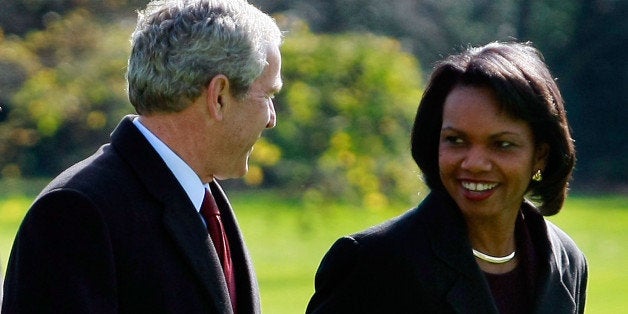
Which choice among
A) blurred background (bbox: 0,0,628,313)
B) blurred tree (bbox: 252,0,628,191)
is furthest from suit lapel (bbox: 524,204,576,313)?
blurred tree (bbox: 252,0,628,191)

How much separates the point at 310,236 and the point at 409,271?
15309 mm

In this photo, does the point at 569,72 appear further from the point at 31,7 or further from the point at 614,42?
the point at 31,7

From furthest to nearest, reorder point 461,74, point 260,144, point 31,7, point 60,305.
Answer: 1. point 260,144
2. point 31,7
3. point 461,74
4. point 60,305

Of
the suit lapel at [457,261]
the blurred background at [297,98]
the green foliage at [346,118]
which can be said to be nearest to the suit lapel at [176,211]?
the suit lapel at [457,261]

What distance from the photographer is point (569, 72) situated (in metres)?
34.6

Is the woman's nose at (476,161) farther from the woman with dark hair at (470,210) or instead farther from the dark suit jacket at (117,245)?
the dark suit jacket at (117,245)

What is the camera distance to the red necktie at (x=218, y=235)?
3.49m

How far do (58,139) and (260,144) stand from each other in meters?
1.82

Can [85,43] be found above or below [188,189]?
above

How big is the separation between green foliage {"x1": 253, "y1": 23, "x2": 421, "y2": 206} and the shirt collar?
804 cm

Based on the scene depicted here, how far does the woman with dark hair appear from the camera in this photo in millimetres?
3785

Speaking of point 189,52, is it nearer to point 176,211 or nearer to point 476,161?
point 176,211

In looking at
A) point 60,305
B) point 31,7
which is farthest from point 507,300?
point 31,7

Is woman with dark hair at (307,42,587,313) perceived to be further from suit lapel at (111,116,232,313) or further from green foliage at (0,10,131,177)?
green foliage at (0,10,131,177)
